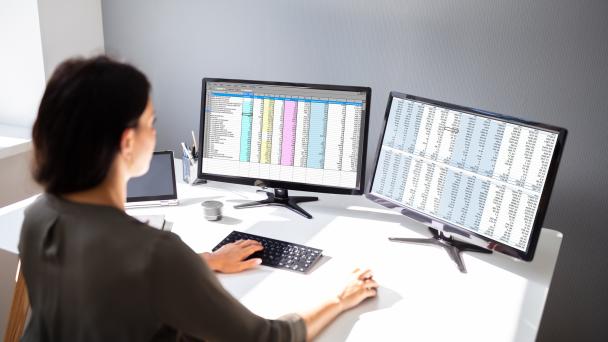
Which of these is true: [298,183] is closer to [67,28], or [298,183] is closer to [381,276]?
[381,276]

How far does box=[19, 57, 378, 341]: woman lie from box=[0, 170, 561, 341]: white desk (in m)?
0.42

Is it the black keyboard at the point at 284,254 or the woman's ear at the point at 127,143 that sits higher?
the woman's ear at the point at 127,143

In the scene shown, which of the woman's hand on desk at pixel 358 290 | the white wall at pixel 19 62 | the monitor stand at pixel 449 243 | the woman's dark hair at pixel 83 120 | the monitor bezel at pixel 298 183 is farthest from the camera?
the white wall at pixel 19 62

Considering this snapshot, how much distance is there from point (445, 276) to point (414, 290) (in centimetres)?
14

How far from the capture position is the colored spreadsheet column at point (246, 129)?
201 centimetres

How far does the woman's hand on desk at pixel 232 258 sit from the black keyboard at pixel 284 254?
3 centimetres

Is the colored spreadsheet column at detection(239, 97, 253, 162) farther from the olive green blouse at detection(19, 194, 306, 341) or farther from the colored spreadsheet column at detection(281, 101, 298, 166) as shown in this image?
the olive green blouse at detection(19, 194, 306, 341)

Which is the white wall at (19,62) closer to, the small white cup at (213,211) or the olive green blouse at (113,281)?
the small white cup at (213,211)

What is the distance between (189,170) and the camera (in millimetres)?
2285

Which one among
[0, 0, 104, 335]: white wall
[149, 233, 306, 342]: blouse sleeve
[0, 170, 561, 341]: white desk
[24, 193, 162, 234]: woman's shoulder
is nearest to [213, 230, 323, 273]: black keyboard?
[0, 170, 561, 341]: white desk

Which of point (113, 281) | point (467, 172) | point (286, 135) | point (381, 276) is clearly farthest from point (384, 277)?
point (113, 281)

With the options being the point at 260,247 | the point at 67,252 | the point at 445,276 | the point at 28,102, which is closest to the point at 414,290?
the point at 445,276

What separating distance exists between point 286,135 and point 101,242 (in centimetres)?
108

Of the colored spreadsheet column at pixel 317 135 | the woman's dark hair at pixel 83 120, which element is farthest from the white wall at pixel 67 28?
the woman's dark hair at pixel 83 120
